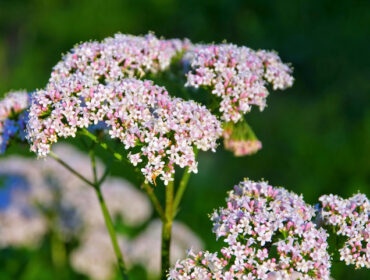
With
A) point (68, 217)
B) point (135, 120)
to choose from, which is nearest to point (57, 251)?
point (68, 217)

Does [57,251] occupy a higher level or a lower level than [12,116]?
higher

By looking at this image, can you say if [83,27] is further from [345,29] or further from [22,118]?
[22,118]

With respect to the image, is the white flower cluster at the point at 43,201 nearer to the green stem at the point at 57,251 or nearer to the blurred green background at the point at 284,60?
the green stem at the point at 57,251

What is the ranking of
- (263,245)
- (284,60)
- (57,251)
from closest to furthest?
(263,245) → (57,251) → (284,60)

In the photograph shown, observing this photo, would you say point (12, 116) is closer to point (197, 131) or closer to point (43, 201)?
point (197, 131)

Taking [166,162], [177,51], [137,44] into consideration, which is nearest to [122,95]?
[166,162]

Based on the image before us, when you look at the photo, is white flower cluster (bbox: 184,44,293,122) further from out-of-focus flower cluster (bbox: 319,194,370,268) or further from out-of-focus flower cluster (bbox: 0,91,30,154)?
out-of-focus flower cluster (bbox: 0,91,30,154)

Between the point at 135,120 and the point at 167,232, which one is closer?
the point at 135,120
